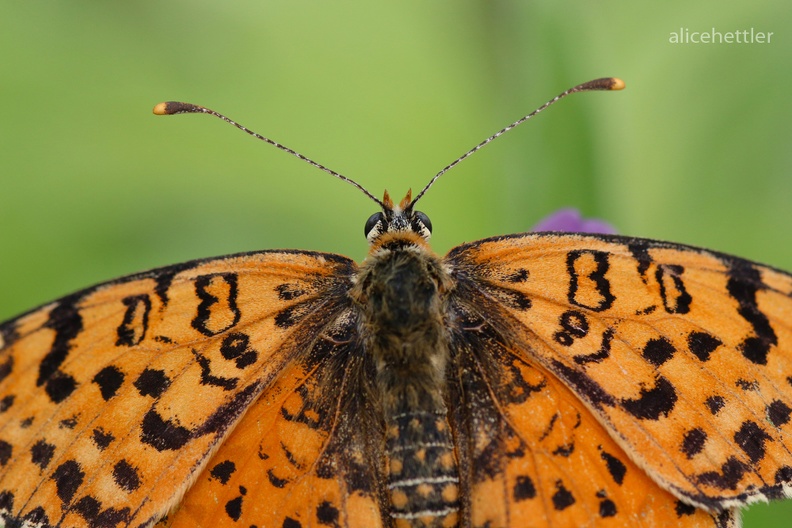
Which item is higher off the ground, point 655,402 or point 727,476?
point 655,402

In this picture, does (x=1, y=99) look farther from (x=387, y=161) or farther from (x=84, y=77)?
(x=387, y=161)

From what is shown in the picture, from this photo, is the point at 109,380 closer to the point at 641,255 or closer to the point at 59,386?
the point at 59,386

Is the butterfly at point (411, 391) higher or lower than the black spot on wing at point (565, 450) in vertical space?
higher

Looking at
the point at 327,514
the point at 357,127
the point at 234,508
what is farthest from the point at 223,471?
the point at 357,127

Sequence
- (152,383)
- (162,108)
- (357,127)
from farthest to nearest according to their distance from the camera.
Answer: (357,127), (162,108), (152,383)

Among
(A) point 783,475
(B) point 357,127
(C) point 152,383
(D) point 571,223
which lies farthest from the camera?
(B) point 357,127

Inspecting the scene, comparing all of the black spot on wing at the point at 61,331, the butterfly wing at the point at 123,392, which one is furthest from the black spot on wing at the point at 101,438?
the black spot on wing at the point at 61,331

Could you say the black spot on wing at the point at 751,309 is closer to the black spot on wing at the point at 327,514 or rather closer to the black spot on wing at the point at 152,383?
the black spot on wing at the point at 327,514

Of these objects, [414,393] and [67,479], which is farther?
[414,393]
